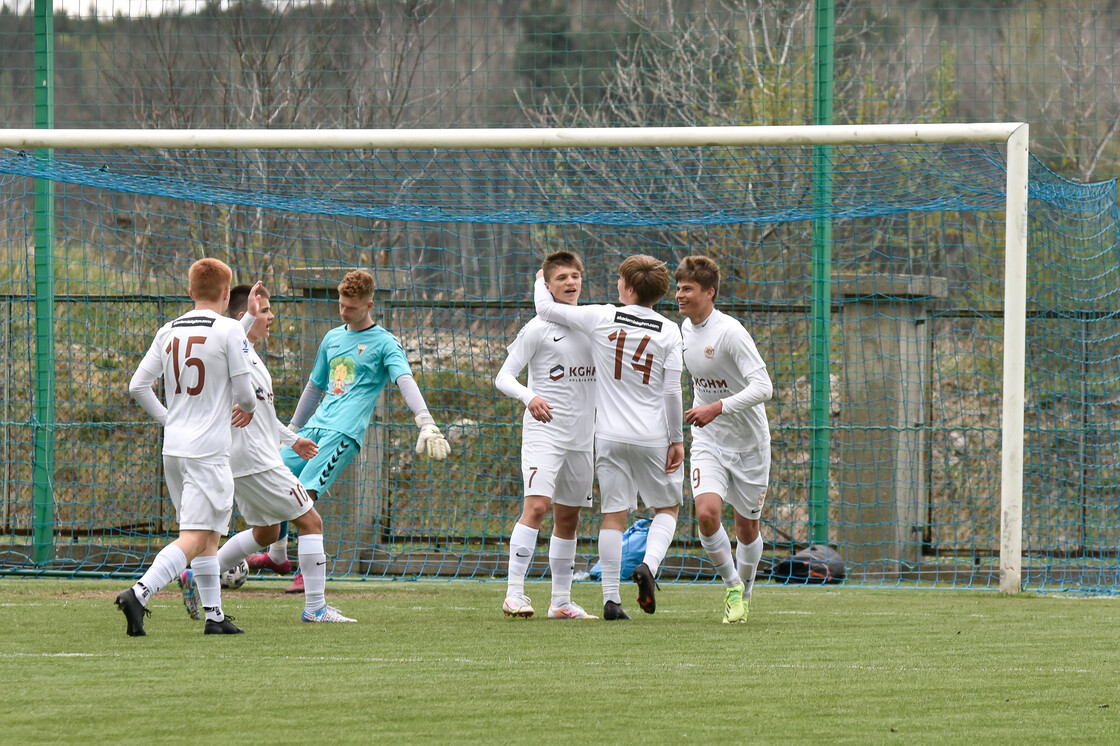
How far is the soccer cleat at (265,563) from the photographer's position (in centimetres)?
891

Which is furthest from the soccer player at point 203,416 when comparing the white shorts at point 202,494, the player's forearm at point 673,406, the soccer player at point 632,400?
the player's forearm at point 673,406

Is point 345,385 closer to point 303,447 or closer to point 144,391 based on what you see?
point 303,447

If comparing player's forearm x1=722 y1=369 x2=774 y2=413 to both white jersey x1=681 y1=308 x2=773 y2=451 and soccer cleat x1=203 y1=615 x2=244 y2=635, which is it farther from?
soccer cleat x1=203 y1=615 x2=244 y2=635

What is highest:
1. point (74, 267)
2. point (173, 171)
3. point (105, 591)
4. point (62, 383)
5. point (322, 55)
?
point (322, 55)

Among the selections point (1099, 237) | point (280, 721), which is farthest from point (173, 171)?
point (280, 721)

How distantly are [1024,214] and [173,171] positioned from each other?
681 centimetres

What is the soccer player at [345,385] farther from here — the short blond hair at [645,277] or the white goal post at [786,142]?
the short blond hair at [645,277]

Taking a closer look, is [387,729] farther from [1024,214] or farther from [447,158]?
[447,158]

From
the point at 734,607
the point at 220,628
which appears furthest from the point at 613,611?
the point at 220,628

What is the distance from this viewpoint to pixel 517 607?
272 inches

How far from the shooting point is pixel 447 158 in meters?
10.2

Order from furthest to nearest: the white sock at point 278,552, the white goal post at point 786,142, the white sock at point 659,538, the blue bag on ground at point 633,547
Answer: the blue bag on ground at point 633,547 < the white sock at point 278,552 < the white goal post at point 786,142 < the white sock at point 659,538

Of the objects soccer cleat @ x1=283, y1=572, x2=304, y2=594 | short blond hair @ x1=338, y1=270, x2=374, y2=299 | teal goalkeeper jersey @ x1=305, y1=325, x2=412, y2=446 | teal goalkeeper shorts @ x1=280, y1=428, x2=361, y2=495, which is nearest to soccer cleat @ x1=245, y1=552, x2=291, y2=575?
soccer cleat @ x1=283, y1=572, x2=304, y2=594

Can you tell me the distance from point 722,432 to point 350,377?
7.65 feet
